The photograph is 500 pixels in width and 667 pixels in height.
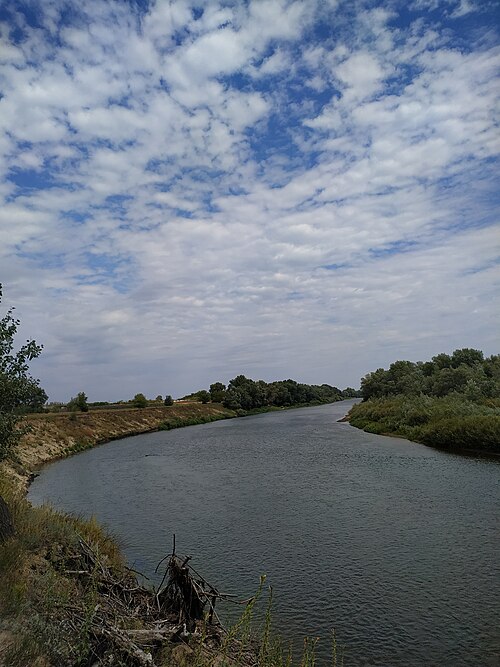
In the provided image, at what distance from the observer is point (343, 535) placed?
61.3 ft

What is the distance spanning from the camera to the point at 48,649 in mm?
6973

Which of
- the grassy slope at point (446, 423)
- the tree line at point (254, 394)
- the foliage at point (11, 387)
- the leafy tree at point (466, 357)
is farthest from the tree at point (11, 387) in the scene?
the tree line at point (254, 394)

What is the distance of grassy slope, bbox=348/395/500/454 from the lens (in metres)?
37.2

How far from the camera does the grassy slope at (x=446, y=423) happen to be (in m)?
37.2

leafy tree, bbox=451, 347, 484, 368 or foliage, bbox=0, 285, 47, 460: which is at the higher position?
leafy tree, bbox=451, 347, 484, 368

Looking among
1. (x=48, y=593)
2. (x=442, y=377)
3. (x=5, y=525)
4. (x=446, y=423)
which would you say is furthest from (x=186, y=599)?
(x=442, y=377)

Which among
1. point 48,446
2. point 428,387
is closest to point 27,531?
point 48,446

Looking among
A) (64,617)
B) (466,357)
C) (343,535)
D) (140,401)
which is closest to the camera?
(64,617)

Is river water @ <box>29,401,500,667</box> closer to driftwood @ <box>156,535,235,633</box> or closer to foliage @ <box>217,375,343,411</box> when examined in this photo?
driftwood @ <box>156,535,235,633</box>

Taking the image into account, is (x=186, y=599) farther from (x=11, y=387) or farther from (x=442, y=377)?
(x=442, y=377)

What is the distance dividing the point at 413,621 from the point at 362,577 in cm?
278

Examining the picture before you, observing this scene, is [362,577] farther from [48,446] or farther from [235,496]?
[48,446]

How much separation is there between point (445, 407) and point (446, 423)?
562 cm

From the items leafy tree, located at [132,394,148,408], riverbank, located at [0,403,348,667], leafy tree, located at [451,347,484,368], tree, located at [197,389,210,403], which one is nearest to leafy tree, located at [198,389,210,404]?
tree, located at [197,389,210,403]
